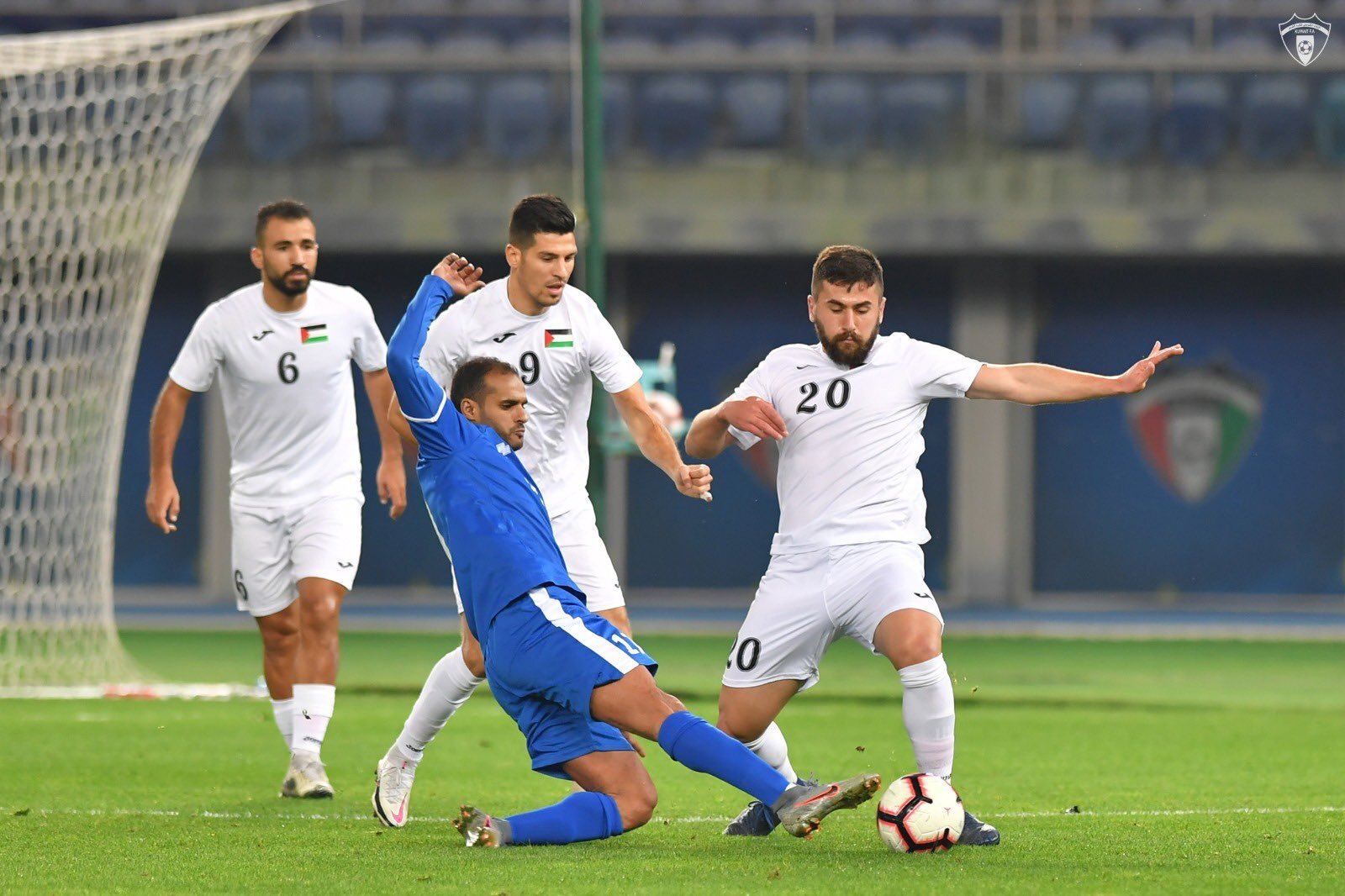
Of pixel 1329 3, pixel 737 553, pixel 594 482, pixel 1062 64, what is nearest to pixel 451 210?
pixel 737 553

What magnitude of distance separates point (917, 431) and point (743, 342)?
44.6 ft

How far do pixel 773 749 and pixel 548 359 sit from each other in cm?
153

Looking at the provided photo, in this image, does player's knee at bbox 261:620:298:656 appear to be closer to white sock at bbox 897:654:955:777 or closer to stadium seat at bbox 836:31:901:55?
white sock at bbox 897:654:955:777

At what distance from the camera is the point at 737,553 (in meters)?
20.4

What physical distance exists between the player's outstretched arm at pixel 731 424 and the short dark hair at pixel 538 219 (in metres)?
0.81

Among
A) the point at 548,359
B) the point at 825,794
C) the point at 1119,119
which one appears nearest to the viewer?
the point at 825,794

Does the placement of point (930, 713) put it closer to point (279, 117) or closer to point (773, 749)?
point (773, 749)

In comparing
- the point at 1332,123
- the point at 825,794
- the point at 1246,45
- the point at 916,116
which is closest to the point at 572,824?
the point at 825,794

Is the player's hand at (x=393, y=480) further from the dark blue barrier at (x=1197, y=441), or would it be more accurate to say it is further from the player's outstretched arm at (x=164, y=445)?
the dark blue barrier at (x=1197, y=441)

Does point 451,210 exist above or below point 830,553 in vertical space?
→ above

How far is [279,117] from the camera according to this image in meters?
19.9

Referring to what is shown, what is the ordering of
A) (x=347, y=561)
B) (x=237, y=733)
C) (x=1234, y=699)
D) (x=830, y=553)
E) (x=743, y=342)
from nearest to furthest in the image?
(x=830, y=553)
(x=347, y=561)
(x=237, y=733)
(x=1234, y=699)
(x=743, y=342)

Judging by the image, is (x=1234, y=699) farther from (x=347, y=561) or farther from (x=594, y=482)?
(x=347, y=561)

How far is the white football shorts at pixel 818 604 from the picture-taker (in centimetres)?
608
